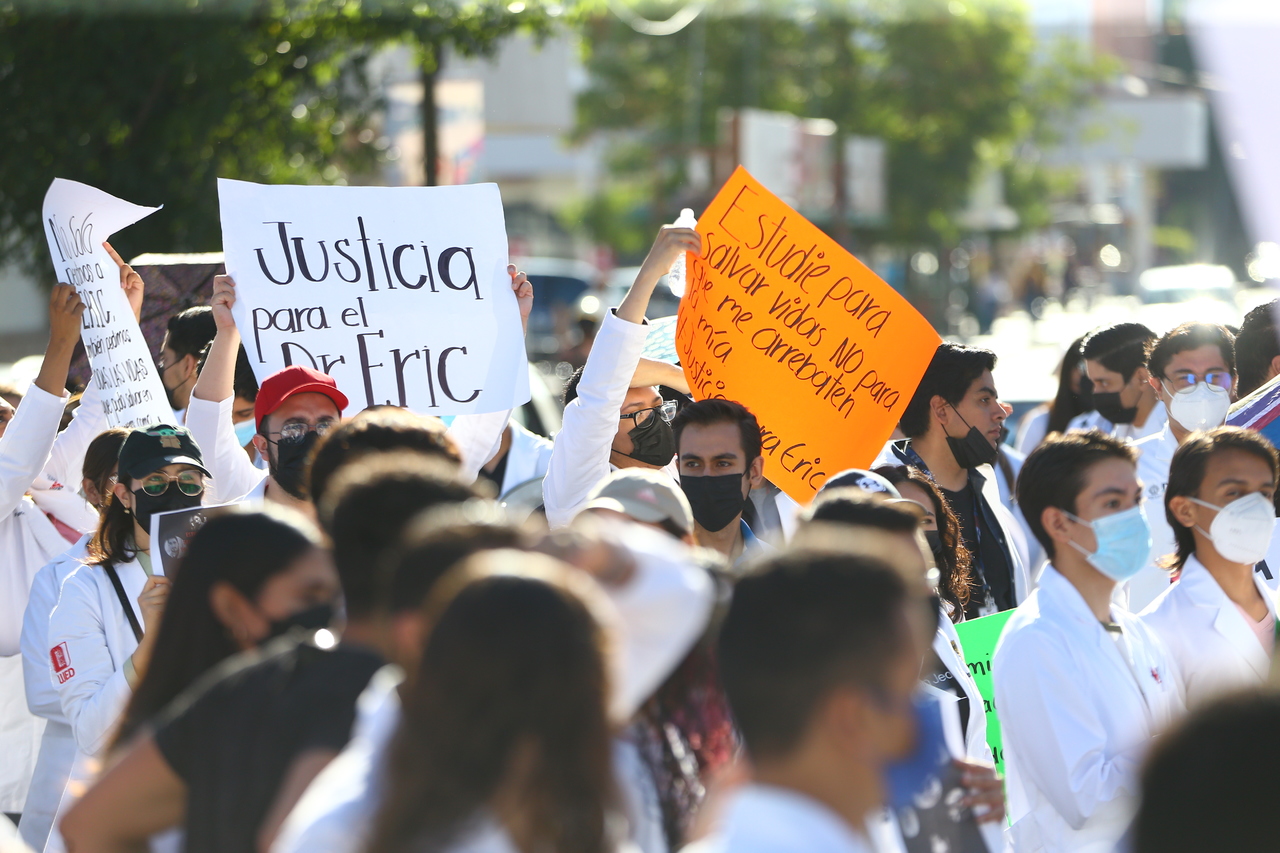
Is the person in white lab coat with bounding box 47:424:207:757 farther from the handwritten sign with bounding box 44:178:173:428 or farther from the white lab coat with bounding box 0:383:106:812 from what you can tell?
the handwritten sign with bounding box 44:178:173:428

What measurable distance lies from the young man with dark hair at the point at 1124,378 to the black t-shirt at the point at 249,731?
478cm

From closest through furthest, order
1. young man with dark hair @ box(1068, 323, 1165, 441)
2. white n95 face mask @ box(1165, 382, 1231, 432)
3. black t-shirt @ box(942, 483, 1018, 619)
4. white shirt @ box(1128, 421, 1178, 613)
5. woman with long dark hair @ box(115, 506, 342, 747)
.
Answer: woman with long dark hair @ box(115, 506, 342, 747) → black t-shirt @ box(942, 483, 1018, 619) → white shirt @ box(1128, 421, 1178, 613) → white n95 face mask @ box(1165, 382, 1231, 432) → young man with dark hair @ box(1068, 323, 1165, 441)

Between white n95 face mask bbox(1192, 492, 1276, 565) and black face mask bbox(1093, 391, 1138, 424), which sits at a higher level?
white n95 face mask bbox(1192, 492, 1276, 565)

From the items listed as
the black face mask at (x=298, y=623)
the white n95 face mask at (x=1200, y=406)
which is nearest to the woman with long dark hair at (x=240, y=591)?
the black face mask at (x=298, y=623)

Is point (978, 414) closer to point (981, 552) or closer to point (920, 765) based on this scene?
point (981, 552)

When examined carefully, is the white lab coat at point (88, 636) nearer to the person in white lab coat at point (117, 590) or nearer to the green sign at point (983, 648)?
the person in white lab coat at point (117, 590)

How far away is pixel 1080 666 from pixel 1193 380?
2507 mm

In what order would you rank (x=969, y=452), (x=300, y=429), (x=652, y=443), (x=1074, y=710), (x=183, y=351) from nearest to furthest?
1. (x=1074, y=710)
2. (x=300, y=429)
3. (x=652, y=443)
4. (x=969, y=452)
5. (x=183, y=351)

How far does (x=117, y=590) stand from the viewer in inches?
152

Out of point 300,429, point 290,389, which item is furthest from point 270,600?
point 290,389

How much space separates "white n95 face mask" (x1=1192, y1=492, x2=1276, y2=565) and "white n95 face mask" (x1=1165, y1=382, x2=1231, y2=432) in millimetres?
1577

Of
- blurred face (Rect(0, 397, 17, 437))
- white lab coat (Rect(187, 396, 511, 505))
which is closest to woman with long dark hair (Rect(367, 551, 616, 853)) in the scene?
white lab coat (Rect(187, 396, 511, 505))

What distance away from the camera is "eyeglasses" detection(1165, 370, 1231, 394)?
557cm

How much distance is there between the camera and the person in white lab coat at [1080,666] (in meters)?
3.34
